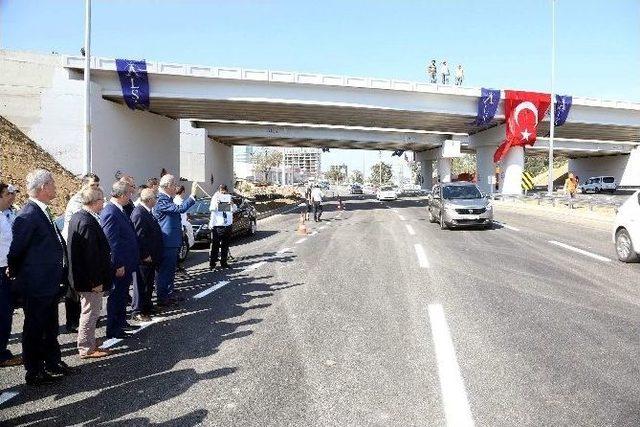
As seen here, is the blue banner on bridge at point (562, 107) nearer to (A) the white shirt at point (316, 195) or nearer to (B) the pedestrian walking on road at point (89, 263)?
(A) the white shirt at point (316, 195)

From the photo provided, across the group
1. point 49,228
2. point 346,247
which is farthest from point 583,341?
point 346,247

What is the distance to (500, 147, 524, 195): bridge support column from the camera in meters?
34.1

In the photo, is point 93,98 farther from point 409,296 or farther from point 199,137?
point 409,296

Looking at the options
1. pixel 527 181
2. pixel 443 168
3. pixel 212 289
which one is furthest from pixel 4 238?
pixel 443 168

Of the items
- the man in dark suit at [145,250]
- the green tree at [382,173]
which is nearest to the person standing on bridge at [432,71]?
the man in dark suit at [145,250]

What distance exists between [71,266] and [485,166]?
3675cm

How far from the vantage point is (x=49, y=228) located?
14.2 ft

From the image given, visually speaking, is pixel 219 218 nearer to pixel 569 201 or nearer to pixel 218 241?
pixel 218 241

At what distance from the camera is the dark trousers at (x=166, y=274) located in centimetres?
690

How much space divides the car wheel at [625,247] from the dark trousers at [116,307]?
9.21 m

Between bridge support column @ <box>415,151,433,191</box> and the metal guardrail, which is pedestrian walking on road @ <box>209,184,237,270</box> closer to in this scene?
the metal guardrail

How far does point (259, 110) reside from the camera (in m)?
29.5

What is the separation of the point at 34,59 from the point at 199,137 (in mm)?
16319

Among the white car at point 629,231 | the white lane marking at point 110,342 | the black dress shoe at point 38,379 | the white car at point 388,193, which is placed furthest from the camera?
the white car at point 388,193
